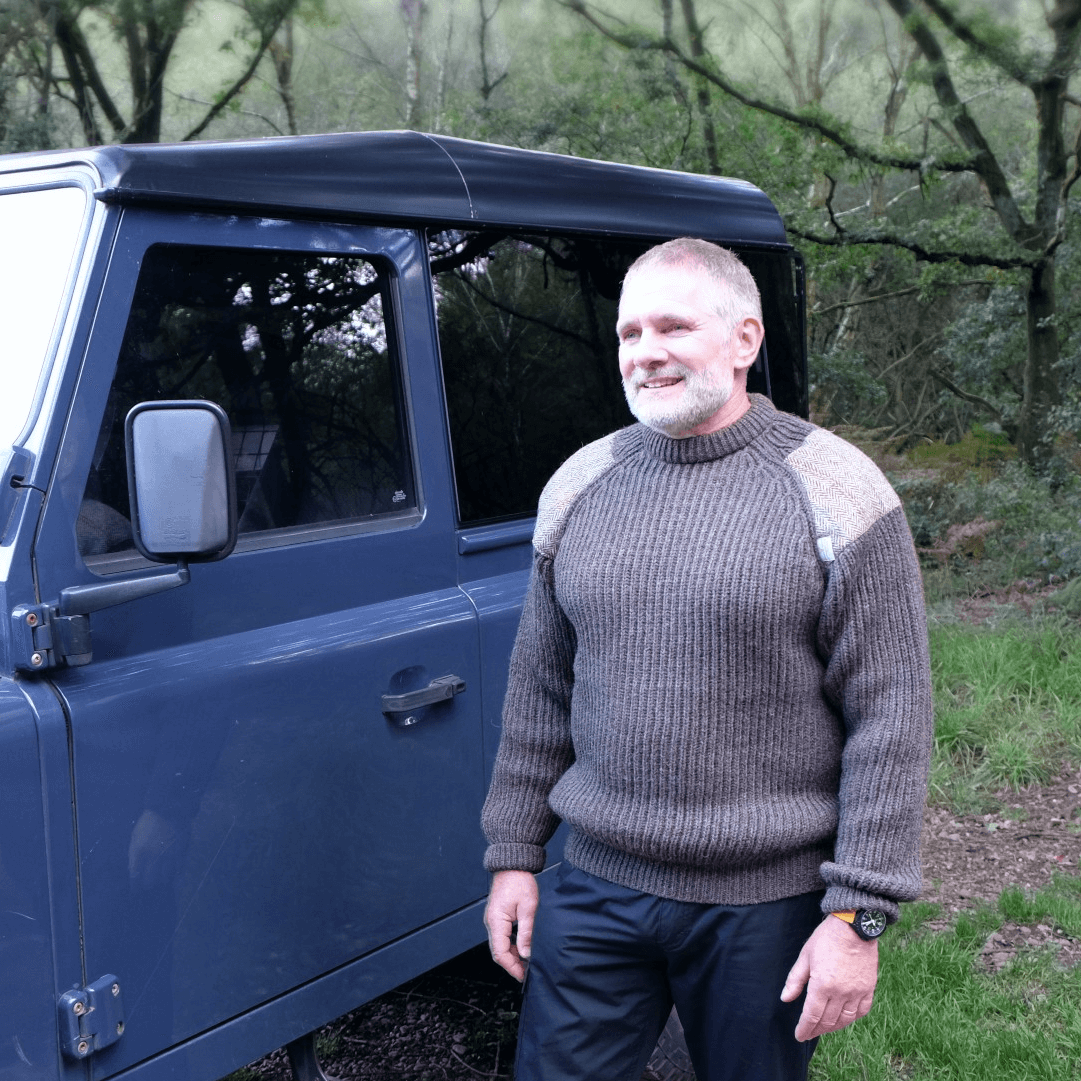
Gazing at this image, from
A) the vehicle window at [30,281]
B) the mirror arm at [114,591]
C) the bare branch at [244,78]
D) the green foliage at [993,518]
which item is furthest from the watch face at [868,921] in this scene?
the bare branch at [244,78]

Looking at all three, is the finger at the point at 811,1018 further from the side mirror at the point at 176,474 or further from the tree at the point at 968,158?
the tree at the point at 968,158

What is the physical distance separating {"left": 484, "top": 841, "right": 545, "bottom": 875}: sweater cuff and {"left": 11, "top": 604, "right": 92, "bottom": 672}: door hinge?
2.66ft

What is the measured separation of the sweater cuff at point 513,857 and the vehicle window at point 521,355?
87 cm

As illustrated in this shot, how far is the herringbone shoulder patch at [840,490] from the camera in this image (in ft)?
6.57

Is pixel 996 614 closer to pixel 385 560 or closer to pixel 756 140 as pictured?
pixel 385 560

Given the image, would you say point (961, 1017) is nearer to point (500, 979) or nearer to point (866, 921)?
point (500, 979)

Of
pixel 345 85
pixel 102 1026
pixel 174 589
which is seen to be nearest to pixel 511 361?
pixel 174 589

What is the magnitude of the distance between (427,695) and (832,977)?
3.58ft

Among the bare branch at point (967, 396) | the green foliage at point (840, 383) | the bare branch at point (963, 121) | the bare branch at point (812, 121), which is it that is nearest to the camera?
the bare branch at point (963, 121)

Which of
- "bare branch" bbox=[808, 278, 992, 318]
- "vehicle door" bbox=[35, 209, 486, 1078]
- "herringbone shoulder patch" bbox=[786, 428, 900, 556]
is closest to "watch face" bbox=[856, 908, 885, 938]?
"herringbone shoulder patch" bbox=[786, 428, 900, 556]

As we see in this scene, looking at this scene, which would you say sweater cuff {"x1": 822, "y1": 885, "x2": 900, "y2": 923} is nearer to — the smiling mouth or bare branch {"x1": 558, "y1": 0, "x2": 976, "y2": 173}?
the smiling mouth

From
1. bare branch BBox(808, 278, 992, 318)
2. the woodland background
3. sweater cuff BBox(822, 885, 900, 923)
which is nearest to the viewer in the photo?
sweater cuff BBox(822, 885, 900, 923)

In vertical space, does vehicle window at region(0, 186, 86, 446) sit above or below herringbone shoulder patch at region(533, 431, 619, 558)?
above

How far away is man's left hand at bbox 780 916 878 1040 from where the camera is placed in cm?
194
